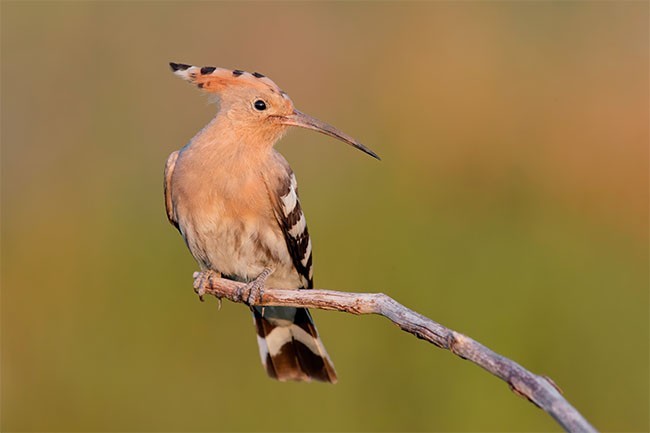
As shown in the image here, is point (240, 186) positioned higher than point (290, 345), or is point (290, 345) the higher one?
point (240, 186)

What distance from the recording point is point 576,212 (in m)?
5.34

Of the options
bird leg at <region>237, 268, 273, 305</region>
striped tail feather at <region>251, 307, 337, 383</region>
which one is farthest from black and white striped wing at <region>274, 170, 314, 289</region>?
striped tail feather at <region>251, 307, 337, 383</region>

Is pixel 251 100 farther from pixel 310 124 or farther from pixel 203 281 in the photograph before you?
pixel 203 281

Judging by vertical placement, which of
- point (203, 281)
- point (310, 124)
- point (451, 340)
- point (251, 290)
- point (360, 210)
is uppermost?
point (360, 210)

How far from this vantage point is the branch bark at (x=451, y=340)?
2129 millimetres

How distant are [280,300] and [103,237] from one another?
6.58ft

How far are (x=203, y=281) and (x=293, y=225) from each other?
0.44m

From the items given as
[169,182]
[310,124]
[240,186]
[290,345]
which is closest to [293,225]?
[240,186]

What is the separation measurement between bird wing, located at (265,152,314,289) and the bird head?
7.7 inches

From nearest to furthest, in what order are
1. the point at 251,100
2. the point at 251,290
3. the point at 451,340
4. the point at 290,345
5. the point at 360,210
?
the point at 451,340, the point at 251,290, the point at 251,100, the point at 290,345, the point at 360,210

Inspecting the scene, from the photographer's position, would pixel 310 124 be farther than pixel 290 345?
No

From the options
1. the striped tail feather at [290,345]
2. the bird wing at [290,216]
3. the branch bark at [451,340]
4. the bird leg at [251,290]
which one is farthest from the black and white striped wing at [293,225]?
the branch bark at [451,340]

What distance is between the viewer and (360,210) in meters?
5.06

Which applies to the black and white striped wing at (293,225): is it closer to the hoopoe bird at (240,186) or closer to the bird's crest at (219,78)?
the hoopoe bird at (240,186)
